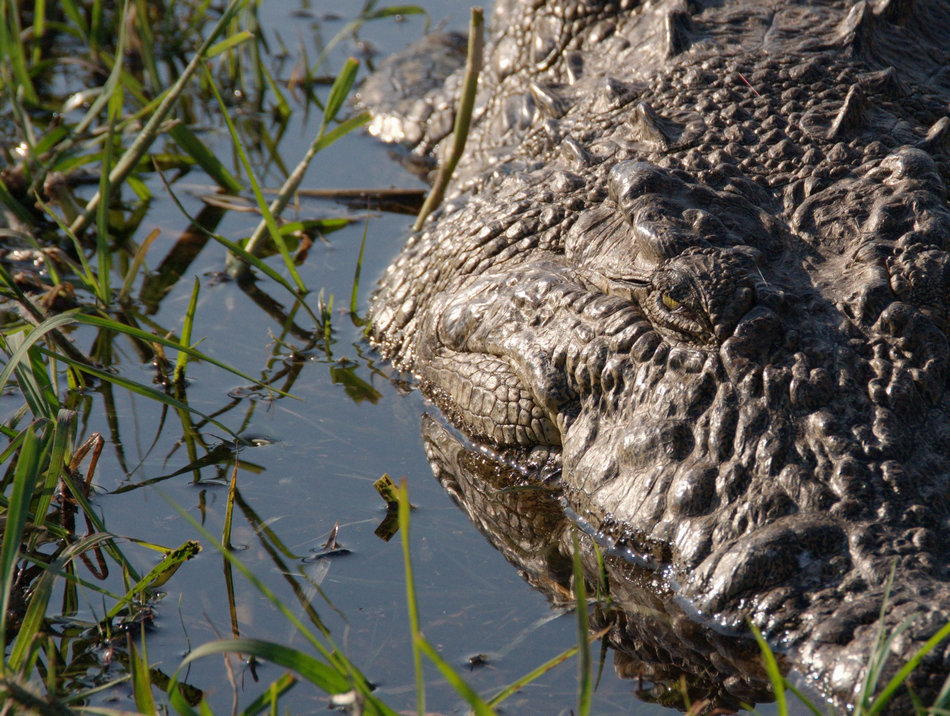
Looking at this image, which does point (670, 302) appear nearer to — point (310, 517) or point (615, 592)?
point (615, 592)

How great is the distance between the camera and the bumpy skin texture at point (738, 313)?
2.20 metres

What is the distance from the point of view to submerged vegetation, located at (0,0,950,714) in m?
1.95

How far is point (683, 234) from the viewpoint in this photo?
263cm

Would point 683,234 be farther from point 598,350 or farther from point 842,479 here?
point 842,479

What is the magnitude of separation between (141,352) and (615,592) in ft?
6.39

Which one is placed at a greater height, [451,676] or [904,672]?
[451,676]

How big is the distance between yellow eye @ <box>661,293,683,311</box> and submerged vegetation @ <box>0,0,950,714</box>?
79cm

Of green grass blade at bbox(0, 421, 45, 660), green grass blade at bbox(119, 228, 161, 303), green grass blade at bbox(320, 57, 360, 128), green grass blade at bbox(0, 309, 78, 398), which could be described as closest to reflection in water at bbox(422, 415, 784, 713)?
green grass blade at bbox(0, 421, 45, 660)

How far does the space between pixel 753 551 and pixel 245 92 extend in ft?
14.3

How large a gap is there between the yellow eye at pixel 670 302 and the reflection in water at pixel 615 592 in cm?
61

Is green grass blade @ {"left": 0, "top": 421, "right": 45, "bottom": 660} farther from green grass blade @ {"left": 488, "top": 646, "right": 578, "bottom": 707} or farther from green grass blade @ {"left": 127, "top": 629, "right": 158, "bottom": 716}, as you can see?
green grass blade @ {"left": 488, "top": 646, "right": 578, "bottom": 707}

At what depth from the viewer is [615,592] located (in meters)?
2.47

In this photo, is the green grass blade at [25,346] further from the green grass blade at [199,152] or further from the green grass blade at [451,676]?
the green grass blade at [199,152]

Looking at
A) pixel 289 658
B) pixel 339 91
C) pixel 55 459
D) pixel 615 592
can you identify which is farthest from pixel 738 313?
pixel 339 91
